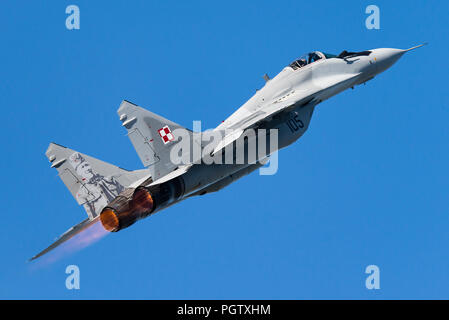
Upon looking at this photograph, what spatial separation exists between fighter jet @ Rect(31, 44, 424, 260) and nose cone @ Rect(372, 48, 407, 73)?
31 mm

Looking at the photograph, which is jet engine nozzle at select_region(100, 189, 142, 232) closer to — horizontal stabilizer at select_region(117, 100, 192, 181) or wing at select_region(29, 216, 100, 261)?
horizontal stabilizer at select_region(117, 100, 192, 181)

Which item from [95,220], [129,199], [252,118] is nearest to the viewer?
[129,199]

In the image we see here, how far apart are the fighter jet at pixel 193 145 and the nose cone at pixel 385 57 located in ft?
0.10

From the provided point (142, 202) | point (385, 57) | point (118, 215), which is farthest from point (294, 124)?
point (118, 215)

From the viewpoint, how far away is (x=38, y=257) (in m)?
21.3

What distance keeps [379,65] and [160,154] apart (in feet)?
26.5

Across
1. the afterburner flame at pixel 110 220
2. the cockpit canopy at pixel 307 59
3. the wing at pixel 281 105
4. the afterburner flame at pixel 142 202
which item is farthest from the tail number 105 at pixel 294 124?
the afterburner flame at pixel 110 220

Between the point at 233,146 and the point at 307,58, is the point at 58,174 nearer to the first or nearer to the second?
the point at 233,146

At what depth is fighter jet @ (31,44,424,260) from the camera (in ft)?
63.1

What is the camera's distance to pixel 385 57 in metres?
23.7

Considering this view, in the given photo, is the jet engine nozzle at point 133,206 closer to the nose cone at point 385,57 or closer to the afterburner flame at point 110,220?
the afterburner flame at point 110,220

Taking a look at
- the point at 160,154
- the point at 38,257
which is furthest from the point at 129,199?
the point at 38,257

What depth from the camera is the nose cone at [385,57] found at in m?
23.6

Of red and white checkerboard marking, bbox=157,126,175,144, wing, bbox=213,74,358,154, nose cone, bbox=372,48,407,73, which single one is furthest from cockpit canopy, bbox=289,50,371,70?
red and white checkerboard marking, bbox=157,126,175,144
